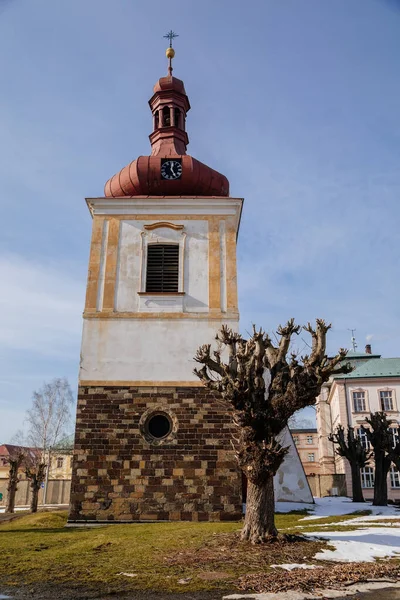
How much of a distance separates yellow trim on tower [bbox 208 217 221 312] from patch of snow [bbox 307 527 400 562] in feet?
27.7

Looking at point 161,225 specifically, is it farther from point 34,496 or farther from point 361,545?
point 34,496

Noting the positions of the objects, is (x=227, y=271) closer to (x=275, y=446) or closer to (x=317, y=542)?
(x=275, y=446)

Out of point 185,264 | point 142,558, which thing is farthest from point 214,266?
point 142,558

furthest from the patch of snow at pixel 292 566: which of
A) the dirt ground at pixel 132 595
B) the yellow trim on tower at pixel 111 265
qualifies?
the yellow trim on tower at pixel 111 265

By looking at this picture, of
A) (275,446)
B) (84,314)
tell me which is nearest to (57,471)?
(84,314)

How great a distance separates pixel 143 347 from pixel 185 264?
3.30 metres

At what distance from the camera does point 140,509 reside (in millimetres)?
15328

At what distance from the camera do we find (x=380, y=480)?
23.6m

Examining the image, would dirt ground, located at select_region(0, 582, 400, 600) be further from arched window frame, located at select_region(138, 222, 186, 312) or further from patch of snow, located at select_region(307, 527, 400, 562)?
arched window frame, located at select_region(138, 222, 186, 312)

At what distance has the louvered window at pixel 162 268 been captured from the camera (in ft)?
59.3

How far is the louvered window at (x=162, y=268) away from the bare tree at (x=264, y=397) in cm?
685

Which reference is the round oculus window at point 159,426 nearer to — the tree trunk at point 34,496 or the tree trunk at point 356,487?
the tree trunk at point 34,496

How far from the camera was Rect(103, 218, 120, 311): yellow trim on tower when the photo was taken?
17.7 meters

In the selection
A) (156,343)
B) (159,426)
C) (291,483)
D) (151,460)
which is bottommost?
(291,483)
